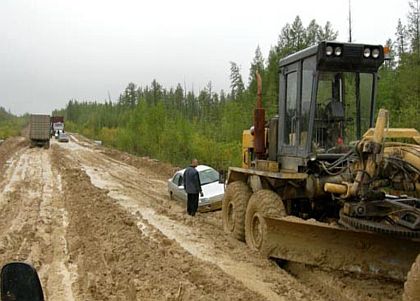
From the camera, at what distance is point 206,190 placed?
15672 millimetres

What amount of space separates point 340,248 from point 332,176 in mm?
1232

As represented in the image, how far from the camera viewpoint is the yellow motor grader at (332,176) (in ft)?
20.7

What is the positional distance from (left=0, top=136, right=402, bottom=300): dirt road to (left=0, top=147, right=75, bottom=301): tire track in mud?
0.06ft

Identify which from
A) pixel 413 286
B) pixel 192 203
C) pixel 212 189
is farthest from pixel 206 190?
pixel 413 286

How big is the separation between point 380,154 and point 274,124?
3.63 meters

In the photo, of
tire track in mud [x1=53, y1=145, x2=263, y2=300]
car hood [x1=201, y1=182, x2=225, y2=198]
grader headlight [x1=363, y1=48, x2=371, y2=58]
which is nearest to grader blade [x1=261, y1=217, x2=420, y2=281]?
tire track in mud [x1=53, y1=145, x2=263, y2=300]

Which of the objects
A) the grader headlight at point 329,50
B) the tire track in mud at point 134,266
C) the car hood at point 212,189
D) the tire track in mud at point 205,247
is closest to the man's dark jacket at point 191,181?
the tire track in mud at point 205,247

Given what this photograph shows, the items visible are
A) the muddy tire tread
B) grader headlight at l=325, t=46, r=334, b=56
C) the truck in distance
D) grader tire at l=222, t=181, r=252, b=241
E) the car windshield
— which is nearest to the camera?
grader headlight at l=325, t=46, r=334, b=56

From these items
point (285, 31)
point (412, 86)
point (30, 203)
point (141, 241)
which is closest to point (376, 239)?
point (141, 241)

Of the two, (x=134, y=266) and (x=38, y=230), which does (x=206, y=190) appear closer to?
(x=38, y=230)

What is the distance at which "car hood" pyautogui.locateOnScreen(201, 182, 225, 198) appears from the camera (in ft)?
50.2

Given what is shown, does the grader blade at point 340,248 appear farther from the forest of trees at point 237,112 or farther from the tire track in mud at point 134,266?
the forest of trees at point 237,112

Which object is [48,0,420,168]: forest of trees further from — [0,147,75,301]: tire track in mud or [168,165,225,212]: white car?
[0,147,75,301]: tire track in mud

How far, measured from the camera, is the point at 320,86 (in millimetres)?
8281
